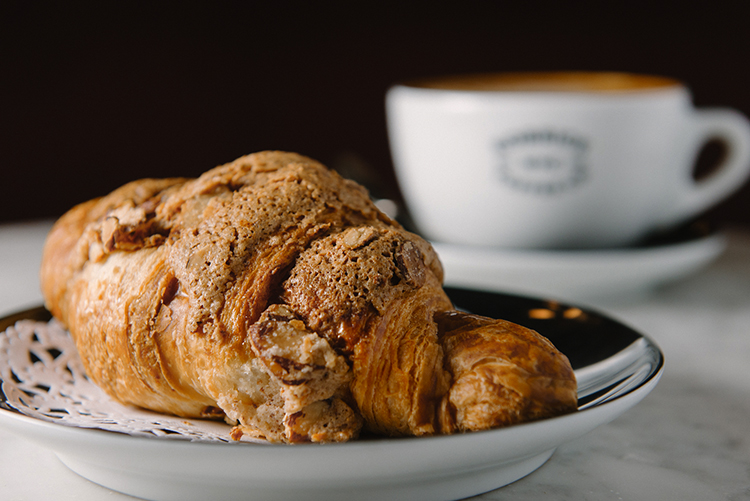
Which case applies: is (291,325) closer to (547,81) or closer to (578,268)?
(578,268)

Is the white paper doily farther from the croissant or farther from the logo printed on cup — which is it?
the logo printed on cup

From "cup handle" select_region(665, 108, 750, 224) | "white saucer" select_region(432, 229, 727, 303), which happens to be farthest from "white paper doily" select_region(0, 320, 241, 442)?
"cup handle" select_region(665, 108, 750, 224)

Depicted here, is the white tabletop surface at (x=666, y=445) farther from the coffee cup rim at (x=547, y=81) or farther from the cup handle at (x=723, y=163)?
the coffee cup rim at (x=547, y=81)

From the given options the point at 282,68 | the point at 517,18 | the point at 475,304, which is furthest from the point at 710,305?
the point at 282,68

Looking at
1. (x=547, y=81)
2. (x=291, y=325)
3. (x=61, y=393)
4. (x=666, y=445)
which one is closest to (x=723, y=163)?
(x=547, y=81)

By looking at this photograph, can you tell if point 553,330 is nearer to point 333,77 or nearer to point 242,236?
point 242,236

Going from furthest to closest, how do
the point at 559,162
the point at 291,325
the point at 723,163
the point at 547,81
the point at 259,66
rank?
the point at 259,66, the point at 547,81, the point at 723,163, the point at 559,162, the point at 291,325

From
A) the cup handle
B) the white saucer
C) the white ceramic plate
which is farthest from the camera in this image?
the cup handle
